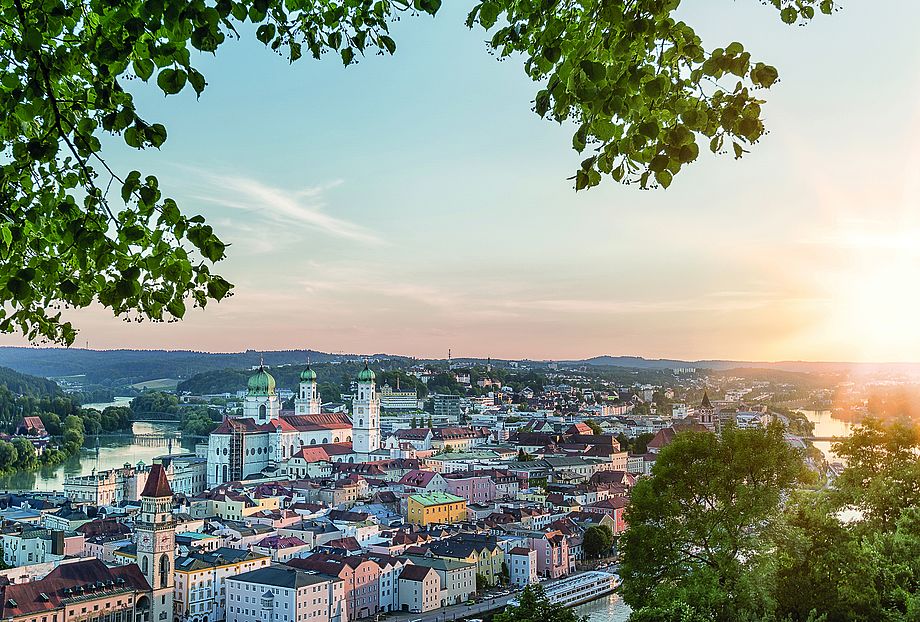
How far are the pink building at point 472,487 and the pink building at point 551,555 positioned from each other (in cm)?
637

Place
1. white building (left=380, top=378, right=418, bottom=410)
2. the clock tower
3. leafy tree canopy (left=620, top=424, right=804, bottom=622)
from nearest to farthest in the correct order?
1. leafy tree canopy (left=620, top=424, right=804, bottom=622)
2. the clock tower
3. white building (left=380, top=378, right=418, bottom=410)

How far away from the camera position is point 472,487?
2722 centimetres

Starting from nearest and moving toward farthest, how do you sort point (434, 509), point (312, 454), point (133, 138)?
point (133, 138) → point (434, 509) → point (312, 454)

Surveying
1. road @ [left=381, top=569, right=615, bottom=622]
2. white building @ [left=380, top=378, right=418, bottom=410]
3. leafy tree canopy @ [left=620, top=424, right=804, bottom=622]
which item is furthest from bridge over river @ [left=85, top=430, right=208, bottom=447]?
leafy tree canopy @ [left=620, top=424, right=804, bottom=622]

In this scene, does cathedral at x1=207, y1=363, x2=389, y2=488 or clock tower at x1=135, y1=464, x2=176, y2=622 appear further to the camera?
cathedral at x1=207, y1=363, x2=389, y2=488

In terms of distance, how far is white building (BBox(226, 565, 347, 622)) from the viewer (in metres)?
15.0

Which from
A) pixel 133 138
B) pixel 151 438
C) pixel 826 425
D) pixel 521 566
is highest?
pixel 133 138

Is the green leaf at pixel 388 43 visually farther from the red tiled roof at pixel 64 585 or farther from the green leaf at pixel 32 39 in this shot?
the red tiled roof at pixel 64 585

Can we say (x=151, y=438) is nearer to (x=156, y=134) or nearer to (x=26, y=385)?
(x=26, y=385)

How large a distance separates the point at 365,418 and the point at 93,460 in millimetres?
13063

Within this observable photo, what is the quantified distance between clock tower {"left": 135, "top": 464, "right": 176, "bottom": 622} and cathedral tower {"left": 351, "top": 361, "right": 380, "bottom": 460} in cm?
1954

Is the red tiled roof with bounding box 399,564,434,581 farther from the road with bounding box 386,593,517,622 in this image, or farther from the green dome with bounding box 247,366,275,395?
the green dome with bounding box 247,366,275,395

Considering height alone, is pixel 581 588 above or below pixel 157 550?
below

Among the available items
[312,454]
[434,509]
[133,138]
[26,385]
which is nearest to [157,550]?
[434,509]
